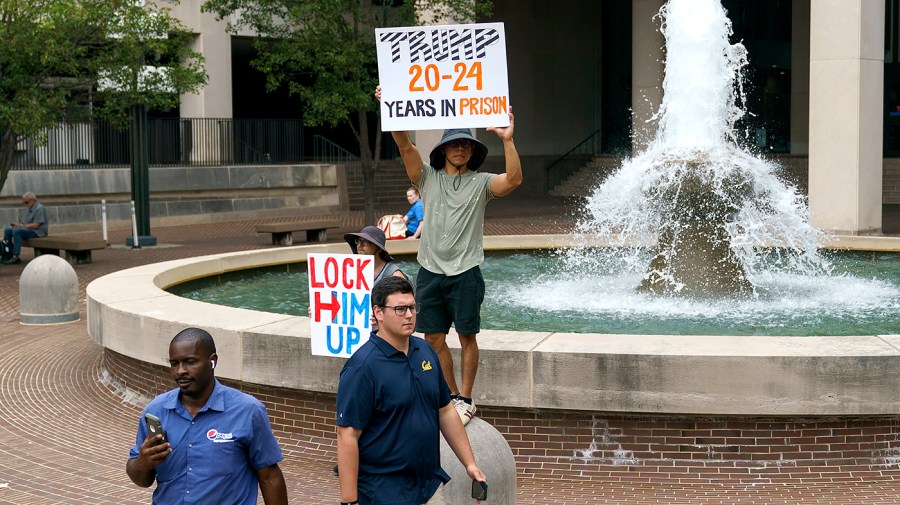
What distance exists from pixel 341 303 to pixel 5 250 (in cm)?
1735

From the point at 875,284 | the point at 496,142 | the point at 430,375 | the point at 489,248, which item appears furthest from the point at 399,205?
the point at 430,375

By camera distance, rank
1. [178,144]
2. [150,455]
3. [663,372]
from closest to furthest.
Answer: [150,455] → [663,372] → [178,144]

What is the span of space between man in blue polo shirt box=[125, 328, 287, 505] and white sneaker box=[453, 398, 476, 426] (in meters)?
2.04

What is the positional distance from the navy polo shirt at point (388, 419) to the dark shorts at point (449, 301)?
233cm

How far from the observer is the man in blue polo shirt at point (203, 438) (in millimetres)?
4461

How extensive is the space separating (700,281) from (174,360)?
30.9ft

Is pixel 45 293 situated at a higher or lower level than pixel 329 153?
lower

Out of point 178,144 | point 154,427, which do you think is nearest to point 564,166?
point 178,144

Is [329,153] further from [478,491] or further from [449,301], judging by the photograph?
[478,491]

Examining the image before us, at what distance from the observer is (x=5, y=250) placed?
2223 centimetres

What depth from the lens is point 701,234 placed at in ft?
43.3

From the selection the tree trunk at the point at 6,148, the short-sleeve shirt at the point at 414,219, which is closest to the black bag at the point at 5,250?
the tree trunk at the point at 6,148

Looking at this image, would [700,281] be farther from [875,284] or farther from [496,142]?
[496,142]

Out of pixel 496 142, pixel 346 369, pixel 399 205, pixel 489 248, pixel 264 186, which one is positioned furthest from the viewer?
pixel 496 142
